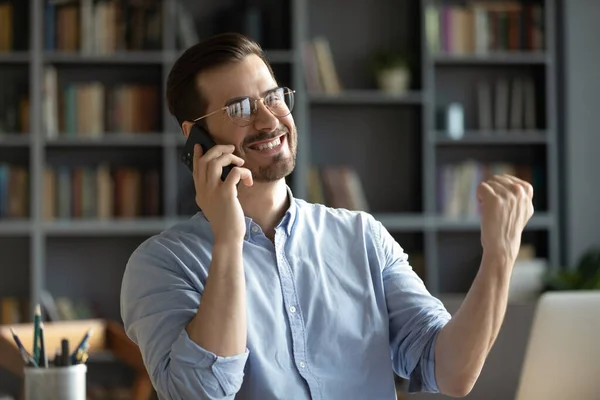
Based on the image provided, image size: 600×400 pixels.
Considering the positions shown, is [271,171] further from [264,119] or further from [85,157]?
[85,157]

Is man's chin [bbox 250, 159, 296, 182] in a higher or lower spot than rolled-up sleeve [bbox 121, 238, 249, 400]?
higher

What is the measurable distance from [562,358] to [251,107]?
26.2 inches

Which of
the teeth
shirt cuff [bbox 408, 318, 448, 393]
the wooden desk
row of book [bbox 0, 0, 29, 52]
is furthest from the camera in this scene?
row of book [bbox 0, 0, 29, 52]

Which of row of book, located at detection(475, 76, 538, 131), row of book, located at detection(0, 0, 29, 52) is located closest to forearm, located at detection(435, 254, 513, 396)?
row of book, located at detection(475, 76, 538, 131)

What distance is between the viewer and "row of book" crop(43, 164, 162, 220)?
5117 millimetres

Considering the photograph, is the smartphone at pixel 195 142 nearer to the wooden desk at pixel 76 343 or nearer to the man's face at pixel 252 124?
the man's face at pixel 252 124

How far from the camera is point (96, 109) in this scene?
5.13 meters

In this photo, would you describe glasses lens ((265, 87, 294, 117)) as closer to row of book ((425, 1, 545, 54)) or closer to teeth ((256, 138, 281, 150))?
teeth ((256, 138, 281, 150))

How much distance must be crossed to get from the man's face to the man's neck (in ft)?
0.11

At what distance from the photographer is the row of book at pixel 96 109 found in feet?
16.7

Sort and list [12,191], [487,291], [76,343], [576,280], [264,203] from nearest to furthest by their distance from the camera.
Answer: [487,291]
[264,203]
[76,343]
[576,280]
[12,191]

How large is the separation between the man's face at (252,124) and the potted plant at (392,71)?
3.51m

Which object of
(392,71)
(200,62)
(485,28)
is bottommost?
(200,62)

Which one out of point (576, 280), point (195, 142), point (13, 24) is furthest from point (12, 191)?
point (195, 142)
